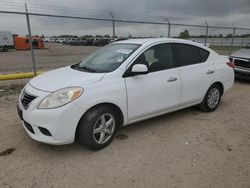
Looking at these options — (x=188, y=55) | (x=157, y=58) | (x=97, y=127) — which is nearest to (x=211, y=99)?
(x=188, y=55)

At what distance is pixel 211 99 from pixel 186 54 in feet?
4.07

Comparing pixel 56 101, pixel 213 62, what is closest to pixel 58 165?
pixel 56 101

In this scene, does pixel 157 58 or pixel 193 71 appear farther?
pixel 193 71

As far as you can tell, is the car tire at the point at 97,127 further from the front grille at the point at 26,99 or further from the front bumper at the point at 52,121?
the front grille at the point at 26,99

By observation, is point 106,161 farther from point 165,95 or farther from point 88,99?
point 165,95

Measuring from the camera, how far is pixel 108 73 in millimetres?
3562

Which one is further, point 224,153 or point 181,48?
point 181,48

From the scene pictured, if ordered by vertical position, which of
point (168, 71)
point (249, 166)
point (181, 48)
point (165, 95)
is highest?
point (181, 48)

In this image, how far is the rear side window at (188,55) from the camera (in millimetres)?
4469

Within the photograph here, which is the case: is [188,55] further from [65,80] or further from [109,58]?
[65,80]

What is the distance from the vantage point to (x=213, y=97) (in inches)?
203

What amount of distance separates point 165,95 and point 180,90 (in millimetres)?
402

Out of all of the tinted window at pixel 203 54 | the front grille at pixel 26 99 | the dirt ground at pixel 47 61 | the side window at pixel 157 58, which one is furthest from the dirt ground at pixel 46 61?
the front grille at pixel 26 99

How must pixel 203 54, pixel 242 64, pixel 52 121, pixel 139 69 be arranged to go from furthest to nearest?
pixel 242 64 → pixel 203 54 → pixel 139 69 → pixel 52 121
